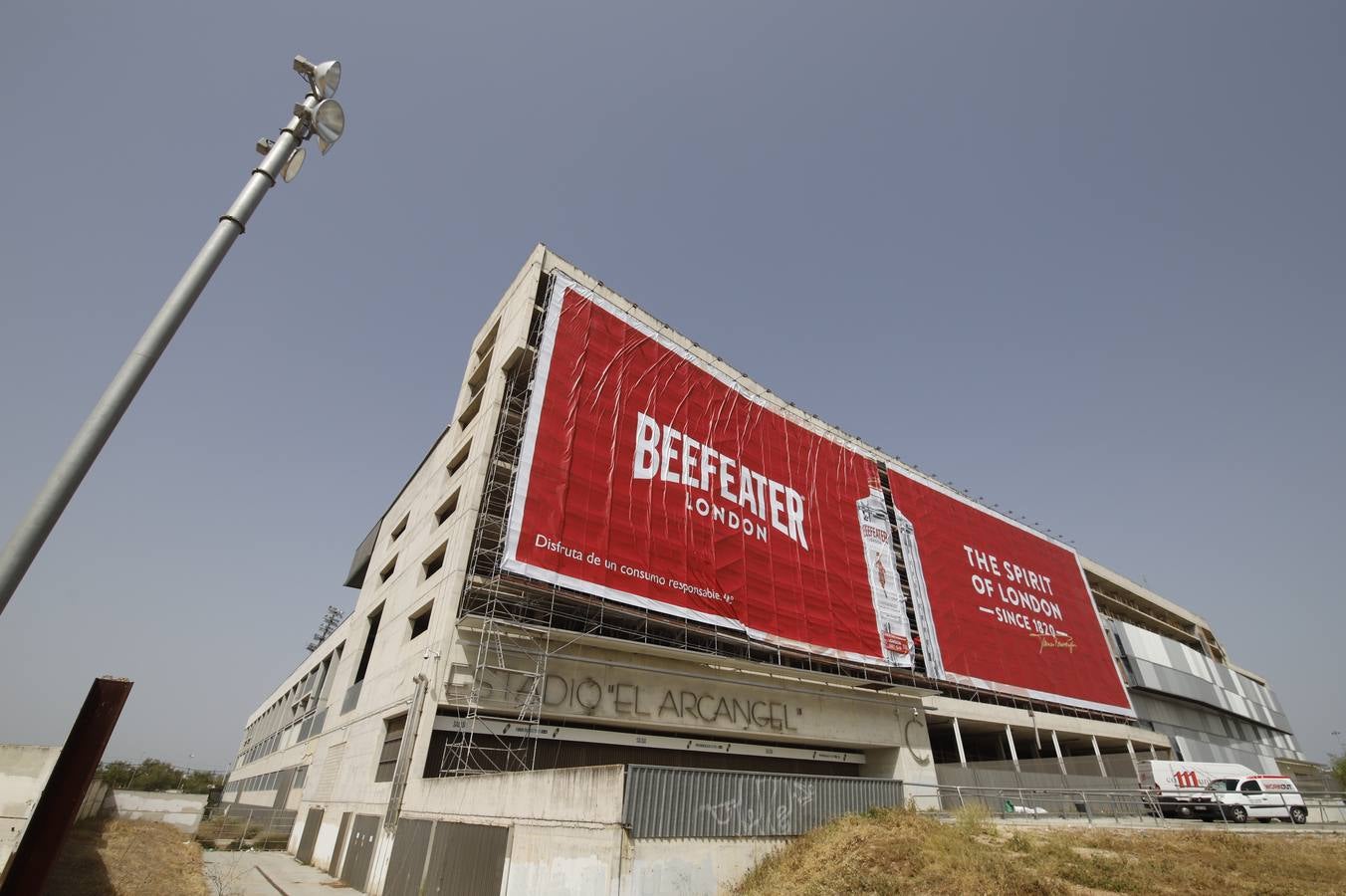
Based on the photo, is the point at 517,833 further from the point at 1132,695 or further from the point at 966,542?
the point at 1132,695

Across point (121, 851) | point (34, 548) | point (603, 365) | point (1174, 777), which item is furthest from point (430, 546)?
point (1174, 777)

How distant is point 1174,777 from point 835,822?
76.5ft

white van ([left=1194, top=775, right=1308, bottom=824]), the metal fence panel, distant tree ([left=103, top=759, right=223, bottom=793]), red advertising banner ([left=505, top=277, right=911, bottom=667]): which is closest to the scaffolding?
red advertising banner ([left=505, top=277, right=911, bottom=667])

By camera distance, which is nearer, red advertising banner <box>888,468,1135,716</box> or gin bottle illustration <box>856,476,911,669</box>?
gin bottle illustration <box>856,476,911,669</box>

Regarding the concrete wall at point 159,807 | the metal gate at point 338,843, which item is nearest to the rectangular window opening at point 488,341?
the metal gate at point 338,843

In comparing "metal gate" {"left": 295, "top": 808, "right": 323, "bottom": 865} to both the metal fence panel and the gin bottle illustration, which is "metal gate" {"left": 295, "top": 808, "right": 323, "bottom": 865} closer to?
the metal fence panel

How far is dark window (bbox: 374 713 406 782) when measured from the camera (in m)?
22.3

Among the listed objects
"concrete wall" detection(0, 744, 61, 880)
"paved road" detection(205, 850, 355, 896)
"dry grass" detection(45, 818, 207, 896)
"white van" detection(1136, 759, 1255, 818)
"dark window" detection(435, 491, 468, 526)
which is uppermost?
"dark window" detection(435, 491, 468, 526)

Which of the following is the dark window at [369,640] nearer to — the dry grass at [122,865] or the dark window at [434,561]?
the dark window at [434,561]

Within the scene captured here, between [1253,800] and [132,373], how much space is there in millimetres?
36347

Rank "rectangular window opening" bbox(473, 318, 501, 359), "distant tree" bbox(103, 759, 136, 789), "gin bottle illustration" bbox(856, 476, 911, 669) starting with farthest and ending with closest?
"distant tree" bbox(103, 759, 136, 789) → "gin bottle illustration" bbox(856, 476, 911, 669) → "rectangular window opening" bbox(473, 318, 501, 359)

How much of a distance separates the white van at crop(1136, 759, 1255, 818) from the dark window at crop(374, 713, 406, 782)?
97.7 ft

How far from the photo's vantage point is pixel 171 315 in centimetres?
513

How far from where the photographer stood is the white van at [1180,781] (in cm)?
2489
